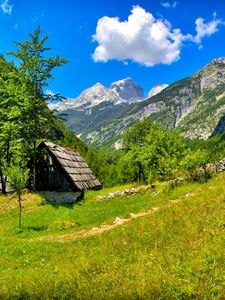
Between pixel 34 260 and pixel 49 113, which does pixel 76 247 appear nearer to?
pixel 34 260

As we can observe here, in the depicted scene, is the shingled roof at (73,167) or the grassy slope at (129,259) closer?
the grassy slope at (129,259)

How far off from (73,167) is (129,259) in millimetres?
33714

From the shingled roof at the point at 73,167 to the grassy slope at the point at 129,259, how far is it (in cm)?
1556

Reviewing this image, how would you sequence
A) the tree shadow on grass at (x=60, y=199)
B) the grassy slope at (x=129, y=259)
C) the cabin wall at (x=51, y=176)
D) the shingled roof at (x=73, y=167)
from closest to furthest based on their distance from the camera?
the grassy slope at (x=129, y=259) < the tree shadow on grass at (x=60, y=199) < the shingled roof at (x=73, y=167) < the cabin wall at (x=51, y=176)

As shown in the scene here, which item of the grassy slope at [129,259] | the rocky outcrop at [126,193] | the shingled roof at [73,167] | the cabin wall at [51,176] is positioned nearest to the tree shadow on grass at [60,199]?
the cabin wall at [51,176]

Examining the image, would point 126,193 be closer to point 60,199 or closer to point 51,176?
point 60,199

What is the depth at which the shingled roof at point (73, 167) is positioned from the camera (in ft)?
146

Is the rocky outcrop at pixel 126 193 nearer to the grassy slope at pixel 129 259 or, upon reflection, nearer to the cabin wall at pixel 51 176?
the cabin wall at pixel 51 176

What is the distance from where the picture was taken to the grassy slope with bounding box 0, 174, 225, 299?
9.63 metres

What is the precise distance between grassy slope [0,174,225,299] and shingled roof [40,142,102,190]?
613 inches

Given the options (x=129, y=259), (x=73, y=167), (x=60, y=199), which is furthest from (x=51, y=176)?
(x=129, y=259)

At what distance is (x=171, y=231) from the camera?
1725 cm

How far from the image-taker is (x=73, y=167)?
4744cm

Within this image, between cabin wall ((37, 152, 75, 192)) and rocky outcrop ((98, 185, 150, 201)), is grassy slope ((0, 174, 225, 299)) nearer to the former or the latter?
rocky outcrop ((98, 185, 150, 201))
